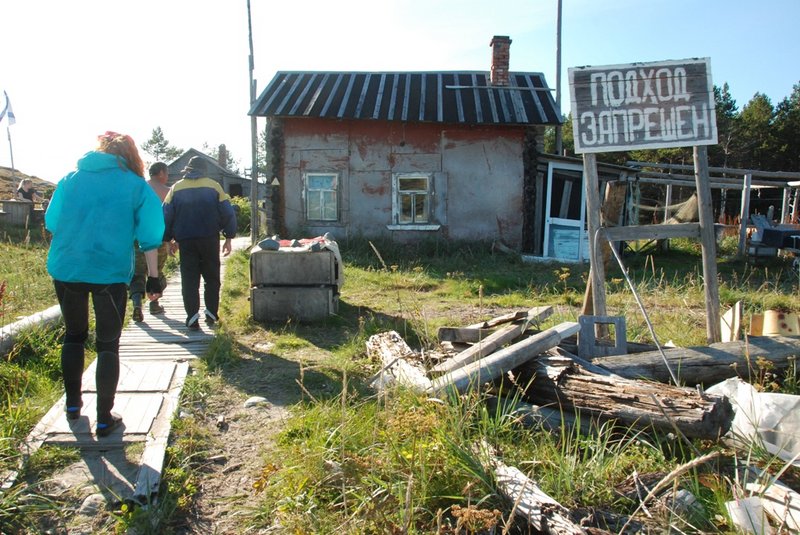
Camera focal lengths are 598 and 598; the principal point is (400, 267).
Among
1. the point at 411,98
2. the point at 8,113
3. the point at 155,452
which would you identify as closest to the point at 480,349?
the point at 155,452

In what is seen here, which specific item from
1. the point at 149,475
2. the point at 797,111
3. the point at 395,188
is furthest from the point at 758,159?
the point at 149,475

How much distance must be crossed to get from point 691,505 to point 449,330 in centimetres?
230

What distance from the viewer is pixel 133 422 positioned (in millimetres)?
3906

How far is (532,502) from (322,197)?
12.4m

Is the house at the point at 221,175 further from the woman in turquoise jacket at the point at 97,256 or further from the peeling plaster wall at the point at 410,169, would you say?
the woman in turquoise jacket at the point at 97,256

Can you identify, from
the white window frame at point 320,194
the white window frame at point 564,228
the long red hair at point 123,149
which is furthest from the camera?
the white window frame at point 320,194

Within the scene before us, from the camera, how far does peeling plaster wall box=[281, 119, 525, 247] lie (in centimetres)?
1405

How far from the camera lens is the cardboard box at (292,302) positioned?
6949 mm

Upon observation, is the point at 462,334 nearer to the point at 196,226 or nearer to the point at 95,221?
the point at 95,221

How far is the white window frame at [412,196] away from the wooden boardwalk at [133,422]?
335 inches

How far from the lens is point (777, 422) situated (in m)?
3.35

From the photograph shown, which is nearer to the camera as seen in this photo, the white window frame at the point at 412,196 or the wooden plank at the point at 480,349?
the wooden plank at the point at 480,349

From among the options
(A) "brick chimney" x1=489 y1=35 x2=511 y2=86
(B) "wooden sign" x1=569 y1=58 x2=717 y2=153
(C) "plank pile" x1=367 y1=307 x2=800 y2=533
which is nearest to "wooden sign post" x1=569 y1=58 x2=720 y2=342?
(B) "wooden sign" x1=569 y1=58 x2=717 y2=153

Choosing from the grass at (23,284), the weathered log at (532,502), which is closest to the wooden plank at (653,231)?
the weathered log at (532,502)
